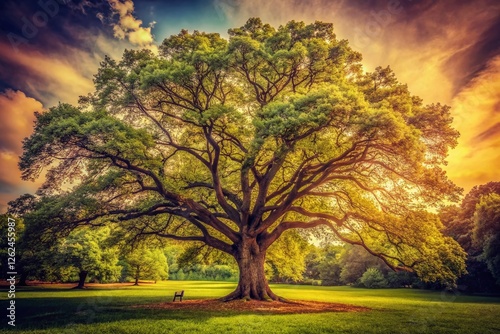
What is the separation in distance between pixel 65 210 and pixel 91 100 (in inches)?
262

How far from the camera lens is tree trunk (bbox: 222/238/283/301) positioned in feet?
63.4

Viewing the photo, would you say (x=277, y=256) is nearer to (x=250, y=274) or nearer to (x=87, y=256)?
(x=250, y=274)

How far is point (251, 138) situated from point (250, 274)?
839 centimetres

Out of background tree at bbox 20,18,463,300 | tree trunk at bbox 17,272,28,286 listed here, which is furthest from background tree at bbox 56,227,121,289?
background tree at bbox 20,18,463,300

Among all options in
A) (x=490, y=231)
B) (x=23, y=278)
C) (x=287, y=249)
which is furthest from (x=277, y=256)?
(x=23, y=278)

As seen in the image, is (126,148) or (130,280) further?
(130,280)

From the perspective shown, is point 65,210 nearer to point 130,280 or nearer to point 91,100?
point 91,100

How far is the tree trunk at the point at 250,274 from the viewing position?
19.3 meters

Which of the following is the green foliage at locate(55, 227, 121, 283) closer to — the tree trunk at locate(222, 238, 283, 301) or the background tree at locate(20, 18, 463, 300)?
the background tree at locate(20, 18, 463, 300)

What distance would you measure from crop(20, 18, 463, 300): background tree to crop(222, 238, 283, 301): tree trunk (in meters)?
0.08

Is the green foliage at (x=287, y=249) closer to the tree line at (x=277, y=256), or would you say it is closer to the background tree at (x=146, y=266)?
the tree line at (x=277, y=256)

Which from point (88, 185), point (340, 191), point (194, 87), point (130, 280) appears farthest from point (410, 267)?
point (130, 280)

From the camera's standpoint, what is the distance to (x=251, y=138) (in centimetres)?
1847

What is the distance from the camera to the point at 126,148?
587 inches
